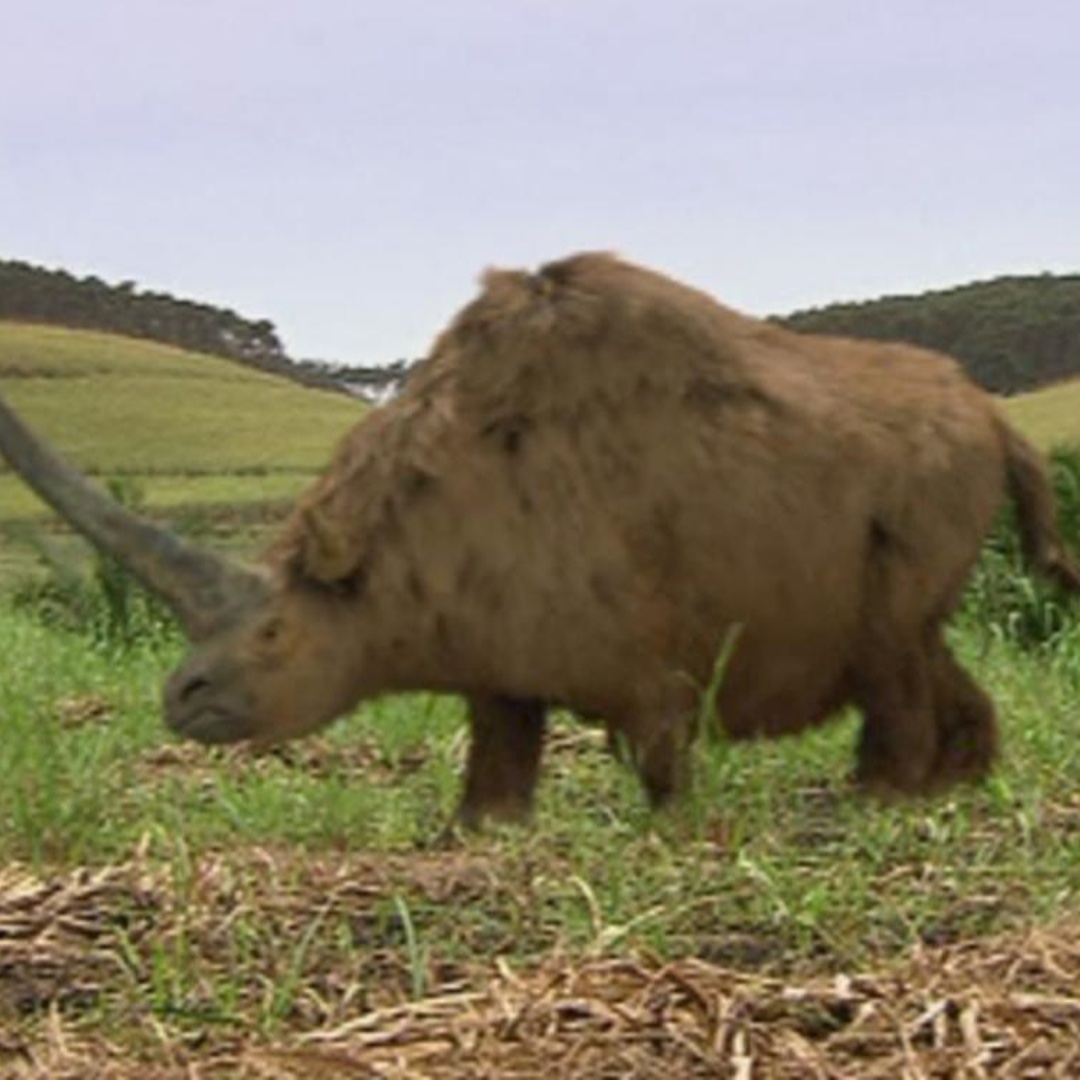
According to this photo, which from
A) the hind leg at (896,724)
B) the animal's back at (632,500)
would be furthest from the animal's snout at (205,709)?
the hind leg at (896,724)

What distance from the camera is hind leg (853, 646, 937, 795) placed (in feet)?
17.7

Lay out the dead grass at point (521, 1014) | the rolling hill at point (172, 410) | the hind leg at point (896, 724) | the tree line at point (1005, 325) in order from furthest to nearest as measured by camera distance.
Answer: the rolling hill at point (172, 410), the tree line at point (1005, 325), the hind leg at point (896, 724), the dead grass at point (521, 1014)

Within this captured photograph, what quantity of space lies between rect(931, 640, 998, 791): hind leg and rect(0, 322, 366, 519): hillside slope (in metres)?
17.0

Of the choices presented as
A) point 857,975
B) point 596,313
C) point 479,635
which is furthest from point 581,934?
point 596,313

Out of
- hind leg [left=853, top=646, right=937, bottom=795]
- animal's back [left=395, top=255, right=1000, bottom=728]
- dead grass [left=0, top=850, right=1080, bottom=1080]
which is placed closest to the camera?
dead grass [left=0, top=850, right=1080, bottom=1080]

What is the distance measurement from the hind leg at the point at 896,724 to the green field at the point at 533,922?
183mm

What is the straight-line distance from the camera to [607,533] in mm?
4891

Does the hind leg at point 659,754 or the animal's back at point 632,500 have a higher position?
the animal's back at point 632,500

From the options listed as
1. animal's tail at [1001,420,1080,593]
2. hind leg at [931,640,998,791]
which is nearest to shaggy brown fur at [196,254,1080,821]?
hind leg at [931,640,998,791]

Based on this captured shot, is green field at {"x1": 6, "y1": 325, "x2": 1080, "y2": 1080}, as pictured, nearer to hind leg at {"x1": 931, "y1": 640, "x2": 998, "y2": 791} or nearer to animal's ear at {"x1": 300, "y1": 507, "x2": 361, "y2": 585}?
hind leg at {"x1": 931, "y1": 640, "x2": 998, "y2": 791}

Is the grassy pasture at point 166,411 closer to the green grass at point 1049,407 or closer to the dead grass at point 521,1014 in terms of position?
the green grass at point 1049,407

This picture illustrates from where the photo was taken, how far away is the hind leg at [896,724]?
5.40 meters

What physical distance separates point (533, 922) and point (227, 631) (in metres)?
1.92

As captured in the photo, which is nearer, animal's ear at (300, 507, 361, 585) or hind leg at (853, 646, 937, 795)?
animal's ear at (300, 507, 361, 585)
